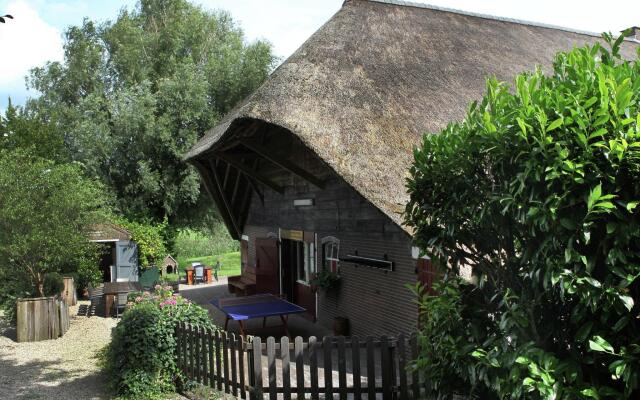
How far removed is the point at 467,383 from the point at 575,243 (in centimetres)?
166

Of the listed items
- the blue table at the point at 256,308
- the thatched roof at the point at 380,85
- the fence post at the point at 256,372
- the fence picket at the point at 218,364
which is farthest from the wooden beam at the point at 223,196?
the fence post at the point at 256,372

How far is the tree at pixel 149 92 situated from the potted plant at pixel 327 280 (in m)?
12.5

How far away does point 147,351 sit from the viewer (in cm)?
774

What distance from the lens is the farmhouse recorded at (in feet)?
28.7

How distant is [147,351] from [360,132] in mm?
4775

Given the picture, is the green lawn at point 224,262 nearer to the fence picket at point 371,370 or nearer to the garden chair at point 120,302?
the garden chair at point 120,302

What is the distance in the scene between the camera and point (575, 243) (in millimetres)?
3133

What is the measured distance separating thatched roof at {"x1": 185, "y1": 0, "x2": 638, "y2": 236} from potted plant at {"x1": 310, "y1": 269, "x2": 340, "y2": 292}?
3.77 metres

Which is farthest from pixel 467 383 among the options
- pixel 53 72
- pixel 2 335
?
pixel 53 72

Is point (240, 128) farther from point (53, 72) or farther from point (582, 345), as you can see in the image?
point (53, 72)

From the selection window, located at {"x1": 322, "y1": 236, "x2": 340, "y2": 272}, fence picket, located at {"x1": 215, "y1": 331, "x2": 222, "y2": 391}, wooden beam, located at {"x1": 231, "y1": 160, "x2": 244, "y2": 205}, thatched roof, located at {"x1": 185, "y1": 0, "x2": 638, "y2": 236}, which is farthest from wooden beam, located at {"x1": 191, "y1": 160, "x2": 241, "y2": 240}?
Answer: fence picket, located at {"x1": 215, "y1": 331, "x2": 222, "y2": 391}

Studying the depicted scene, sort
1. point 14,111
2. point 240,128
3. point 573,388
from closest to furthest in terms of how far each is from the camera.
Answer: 1. point 573,388
2. point 240,128
3. point 14,111

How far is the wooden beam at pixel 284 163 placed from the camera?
11.6m

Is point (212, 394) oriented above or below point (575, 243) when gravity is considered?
below
